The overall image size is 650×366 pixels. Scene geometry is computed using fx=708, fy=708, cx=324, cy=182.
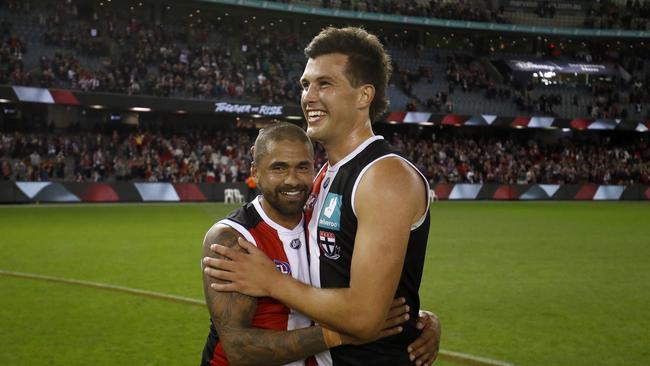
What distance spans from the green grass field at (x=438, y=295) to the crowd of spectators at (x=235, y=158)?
12.2 m

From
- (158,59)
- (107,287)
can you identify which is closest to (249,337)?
(107,287)

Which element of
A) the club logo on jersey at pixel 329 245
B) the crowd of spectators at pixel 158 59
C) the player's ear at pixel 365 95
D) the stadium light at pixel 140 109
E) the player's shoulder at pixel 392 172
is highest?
the player's ear at pixel 365 95

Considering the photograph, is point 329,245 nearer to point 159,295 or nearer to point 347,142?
point 347,142

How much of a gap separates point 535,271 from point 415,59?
42294 millimetres

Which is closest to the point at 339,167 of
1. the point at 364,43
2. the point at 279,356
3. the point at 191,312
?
the point at 364,43

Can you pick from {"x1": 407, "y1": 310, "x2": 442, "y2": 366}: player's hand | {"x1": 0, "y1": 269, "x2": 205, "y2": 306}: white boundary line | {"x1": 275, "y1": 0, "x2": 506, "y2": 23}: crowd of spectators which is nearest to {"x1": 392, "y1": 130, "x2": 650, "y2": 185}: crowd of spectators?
{"x1": 275, "y1": 0, "x2": 506, "y2": 23}: crowd of spectators

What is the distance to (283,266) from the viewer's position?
140 inches

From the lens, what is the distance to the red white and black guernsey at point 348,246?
3254 millimetres

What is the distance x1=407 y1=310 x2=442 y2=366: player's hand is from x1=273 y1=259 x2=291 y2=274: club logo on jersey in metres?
0.71

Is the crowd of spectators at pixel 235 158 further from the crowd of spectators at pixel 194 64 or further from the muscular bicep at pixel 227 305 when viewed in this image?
the muscular bicep at pixel 227 305

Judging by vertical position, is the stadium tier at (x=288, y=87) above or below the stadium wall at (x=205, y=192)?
above

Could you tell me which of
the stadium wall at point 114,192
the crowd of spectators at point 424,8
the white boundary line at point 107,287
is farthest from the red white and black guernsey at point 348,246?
the crowd of spectators at point 424,8

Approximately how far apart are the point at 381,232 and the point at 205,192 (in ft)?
106

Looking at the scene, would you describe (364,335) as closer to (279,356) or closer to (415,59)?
(279,356)
